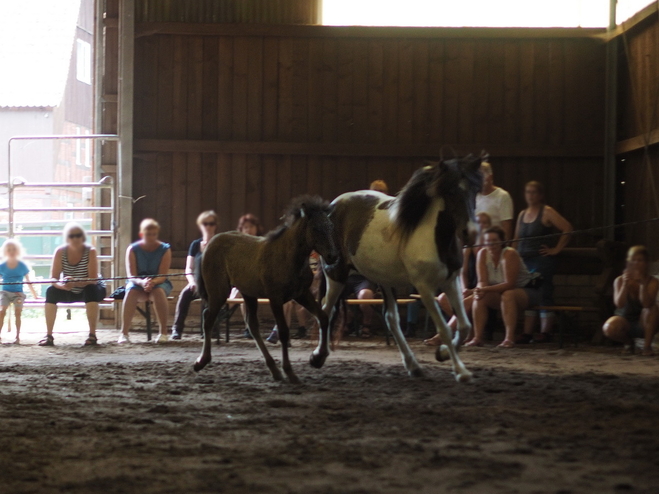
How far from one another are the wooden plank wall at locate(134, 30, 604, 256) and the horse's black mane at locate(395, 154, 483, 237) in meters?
4.69

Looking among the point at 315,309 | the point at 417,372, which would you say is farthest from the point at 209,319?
the point at 417,372

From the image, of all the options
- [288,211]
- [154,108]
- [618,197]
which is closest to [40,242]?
[154,108]

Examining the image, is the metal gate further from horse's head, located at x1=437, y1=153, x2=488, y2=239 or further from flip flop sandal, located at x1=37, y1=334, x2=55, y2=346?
horse's head, located at x1=437, y1=153, x2=488, y2=239

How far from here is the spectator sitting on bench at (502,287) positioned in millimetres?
8234

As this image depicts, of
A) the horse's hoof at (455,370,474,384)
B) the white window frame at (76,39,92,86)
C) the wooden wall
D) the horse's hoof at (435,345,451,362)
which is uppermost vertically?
the white window frame at (76,39,92,86)

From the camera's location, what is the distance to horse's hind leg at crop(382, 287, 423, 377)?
611 cm

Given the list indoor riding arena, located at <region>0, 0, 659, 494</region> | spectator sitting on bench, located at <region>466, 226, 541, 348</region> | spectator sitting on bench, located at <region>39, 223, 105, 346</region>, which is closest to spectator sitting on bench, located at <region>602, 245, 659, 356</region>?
indoor riding arena, located at <region>0, 0, 659, 494</region>

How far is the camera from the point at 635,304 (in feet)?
24.7

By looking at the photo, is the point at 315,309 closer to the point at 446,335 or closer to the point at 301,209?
the point at 301,209

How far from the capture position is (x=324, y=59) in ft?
35.2

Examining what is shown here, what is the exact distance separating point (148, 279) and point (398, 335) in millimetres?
3722

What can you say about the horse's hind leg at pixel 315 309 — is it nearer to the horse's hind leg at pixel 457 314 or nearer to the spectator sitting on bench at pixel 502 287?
the horse's hind leg at pixel 457 314

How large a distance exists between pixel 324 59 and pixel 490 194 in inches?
131


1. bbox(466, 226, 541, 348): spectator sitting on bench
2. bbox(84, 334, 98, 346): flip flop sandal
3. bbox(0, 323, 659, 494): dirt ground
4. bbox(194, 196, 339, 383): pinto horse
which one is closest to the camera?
bbox(0, 323, 659, 494): dirt ground
